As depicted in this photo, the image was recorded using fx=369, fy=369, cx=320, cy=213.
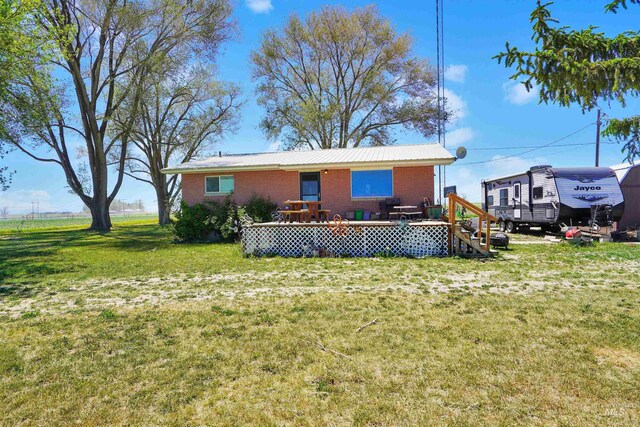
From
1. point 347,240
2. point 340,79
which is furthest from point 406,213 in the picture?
point 340,79

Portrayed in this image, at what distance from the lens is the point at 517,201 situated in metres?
16.2

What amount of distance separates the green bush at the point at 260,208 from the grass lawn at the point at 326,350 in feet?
23.0

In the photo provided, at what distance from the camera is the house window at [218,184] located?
1566 centimetres

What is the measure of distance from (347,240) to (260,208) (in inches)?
195

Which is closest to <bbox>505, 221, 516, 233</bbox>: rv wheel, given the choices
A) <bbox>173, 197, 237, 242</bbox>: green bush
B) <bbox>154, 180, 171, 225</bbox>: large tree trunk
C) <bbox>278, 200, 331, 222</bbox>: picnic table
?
<bbox>278, 200, 331, 222</bbox>: picnic table

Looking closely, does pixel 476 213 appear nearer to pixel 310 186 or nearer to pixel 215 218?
pixel 310 186

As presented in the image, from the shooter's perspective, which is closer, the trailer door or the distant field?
the trailer door

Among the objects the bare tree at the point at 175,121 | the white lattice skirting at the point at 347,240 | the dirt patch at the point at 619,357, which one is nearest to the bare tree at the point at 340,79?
the bare tree at the point at 175,121

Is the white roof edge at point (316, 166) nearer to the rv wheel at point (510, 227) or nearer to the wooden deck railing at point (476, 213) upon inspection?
the wooden deck railing at point (476, 213)

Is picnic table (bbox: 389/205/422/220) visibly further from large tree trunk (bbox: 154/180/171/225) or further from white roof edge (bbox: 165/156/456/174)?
large tree trunk (bbox: 154/180/171/225)

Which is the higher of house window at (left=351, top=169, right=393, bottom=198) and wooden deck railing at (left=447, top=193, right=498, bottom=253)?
house window at (left=351, top=169, right=393, bottom=198)

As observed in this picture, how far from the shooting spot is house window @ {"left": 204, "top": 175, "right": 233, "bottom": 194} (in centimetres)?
1566

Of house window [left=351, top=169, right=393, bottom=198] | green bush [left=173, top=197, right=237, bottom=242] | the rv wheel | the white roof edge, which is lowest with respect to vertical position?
the rv wheel

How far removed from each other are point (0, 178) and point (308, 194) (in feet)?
49.8
